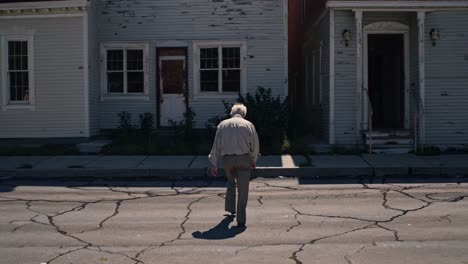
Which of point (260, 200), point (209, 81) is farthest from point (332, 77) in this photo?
point (260, 200)

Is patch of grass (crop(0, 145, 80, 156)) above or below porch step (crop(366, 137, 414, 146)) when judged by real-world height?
below

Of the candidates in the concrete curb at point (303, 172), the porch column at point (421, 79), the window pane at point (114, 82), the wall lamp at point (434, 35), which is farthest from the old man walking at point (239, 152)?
the window pane at point (114, 82)

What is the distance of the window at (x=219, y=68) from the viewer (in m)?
17.4

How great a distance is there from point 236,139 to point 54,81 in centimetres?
1061

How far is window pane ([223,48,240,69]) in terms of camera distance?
1748 cm

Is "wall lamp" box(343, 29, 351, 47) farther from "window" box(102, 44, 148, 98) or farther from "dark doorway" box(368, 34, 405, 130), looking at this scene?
"window" box(102, 44, 148, 98)

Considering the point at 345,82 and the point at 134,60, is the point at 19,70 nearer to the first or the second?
the point at 134,60

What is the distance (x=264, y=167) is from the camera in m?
12.4

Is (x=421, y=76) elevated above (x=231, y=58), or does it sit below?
below

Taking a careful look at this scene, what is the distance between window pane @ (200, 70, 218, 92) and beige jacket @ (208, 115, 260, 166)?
9.80m

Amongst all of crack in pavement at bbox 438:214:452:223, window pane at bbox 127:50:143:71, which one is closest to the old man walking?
crack in pavement at bbox 438:214:452:223

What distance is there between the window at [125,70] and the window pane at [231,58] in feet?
8.74

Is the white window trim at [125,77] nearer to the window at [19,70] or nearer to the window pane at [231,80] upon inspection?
the window at [19,70]

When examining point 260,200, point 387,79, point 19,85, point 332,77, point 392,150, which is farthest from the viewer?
point 387,79
